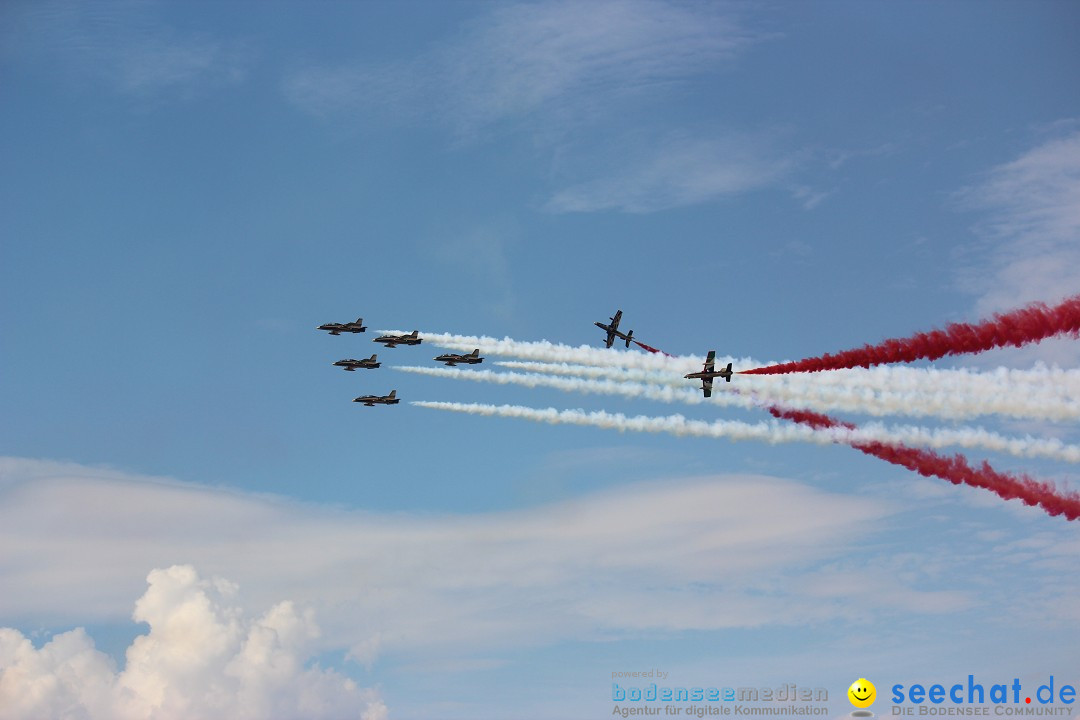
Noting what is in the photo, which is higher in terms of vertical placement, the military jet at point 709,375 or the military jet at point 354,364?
the military jet at point 354,364

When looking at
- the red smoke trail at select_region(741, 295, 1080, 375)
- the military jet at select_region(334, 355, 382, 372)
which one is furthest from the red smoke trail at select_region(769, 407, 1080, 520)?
the military jet at select_region(334, 355, 382, 372)

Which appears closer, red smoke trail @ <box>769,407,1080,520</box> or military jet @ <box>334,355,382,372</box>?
red smoke trail @ <box>769,407,1080,520</box>

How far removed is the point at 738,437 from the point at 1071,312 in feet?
113

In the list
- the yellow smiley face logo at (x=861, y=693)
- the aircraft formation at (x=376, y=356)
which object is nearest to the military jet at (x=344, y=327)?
the aircraft formation at (x=376, y=356)

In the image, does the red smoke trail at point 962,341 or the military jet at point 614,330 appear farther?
the military jet at point 614,330

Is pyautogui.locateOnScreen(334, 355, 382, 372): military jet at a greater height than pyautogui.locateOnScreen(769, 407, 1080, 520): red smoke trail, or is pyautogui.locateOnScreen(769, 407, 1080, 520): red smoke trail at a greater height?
pyautogui.locateOnScreen(334, 355, 382, 372): military jet

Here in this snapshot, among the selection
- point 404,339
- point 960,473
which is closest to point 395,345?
point 404,339

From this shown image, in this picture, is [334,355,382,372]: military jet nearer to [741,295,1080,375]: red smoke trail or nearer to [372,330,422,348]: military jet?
[372,330,422,348]: military jet

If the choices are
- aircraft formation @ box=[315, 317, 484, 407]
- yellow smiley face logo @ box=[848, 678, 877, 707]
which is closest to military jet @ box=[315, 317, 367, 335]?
aircraft formation @ box=[315, 317, 484, 407]

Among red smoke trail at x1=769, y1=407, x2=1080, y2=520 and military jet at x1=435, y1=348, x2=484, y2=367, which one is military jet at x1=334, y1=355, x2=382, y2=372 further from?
red smoke trail at x1=769, y1=407, x2=1080, y2=520

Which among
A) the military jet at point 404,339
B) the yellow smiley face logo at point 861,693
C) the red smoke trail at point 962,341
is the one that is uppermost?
the military jet at point 404,339

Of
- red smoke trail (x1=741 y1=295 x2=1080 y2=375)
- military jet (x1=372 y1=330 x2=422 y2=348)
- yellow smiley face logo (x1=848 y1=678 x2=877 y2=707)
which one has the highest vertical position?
military jet (x1=372 y1=330 x2=422 y2=348)

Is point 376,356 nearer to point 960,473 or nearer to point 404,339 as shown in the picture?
point 404,339

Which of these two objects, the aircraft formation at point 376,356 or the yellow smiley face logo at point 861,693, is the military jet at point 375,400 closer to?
the aircraft formation at point 376,356
